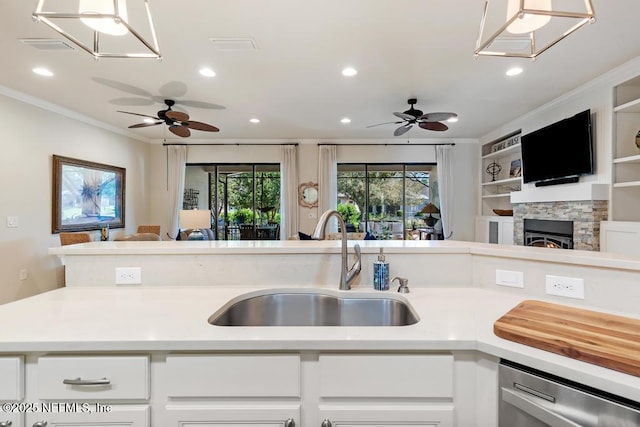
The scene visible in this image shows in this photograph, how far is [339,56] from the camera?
280cm

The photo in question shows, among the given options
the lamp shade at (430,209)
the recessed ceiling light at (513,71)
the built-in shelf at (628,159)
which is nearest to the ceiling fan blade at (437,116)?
the recessed ceiling light at (513,71)

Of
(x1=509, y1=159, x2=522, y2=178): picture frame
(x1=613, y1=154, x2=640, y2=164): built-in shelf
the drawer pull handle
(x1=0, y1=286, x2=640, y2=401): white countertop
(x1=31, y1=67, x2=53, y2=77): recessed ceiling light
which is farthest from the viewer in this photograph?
(x1=509, y1=159, x2=522, y2=178): picture frame

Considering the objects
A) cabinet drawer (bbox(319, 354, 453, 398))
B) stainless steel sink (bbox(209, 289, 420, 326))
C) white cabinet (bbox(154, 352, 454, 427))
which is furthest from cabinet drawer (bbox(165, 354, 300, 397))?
stainless steel sink (bbox(209, 289, 420, 326))

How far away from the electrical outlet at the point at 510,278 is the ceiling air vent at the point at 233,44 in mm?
2496

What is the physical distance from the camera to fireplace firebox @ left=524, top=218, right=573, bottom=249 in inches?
147

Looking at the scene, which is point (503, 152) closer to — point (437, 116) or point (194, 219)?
point (437, 116)

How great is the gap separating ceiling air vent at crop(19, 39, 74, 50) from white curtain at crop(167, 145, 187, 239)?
12.1ft

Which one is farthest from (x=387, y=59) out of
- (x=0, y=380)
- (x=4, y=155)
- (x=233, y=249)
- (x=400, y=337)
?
(x=4, y=155)

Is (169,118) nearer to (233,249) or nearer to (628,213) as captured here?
(233,249)

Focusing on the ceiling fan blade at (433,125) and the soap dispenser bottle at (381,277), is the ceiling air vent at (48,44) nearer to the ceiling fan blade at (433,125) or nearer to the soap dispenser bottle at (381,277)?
the soap dispenser bottle at (381,277)

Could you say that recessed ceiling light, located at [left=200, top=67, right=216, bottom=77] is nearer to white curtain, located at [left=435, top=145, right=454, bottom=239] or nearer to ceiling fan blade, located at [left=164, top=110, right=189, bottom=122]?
ceiling fan blade, located at [left=164, top=110, right=189, bottom=122]

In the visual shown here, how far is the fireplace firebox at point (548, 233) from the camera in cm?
373

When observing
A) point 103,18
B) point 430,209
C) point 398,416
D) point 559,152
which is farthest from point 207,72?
point 430,209

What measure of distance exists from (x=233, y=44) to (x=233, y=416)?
2.70 meters
